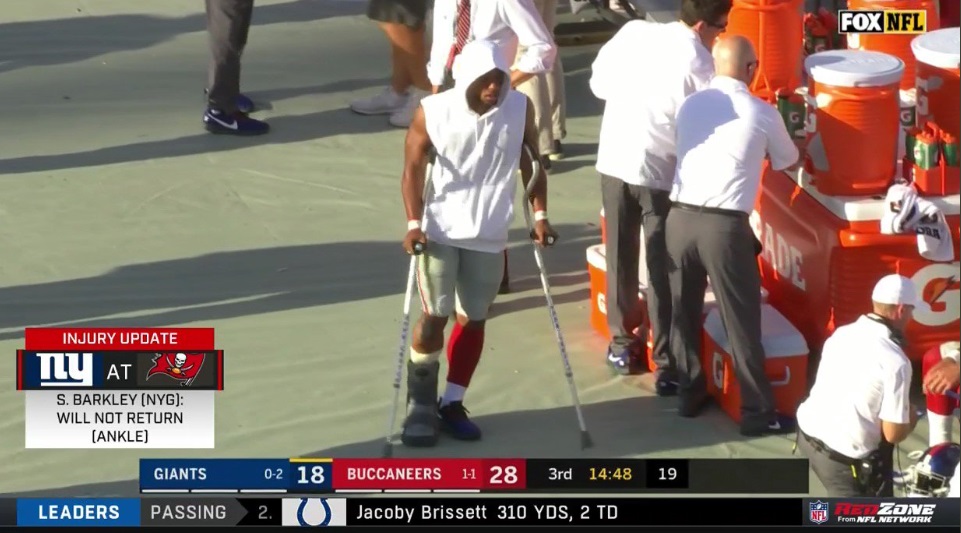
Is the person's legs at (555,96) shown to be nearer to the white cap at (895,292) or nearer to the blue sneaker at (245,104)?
the blue sneaker at (245,104)

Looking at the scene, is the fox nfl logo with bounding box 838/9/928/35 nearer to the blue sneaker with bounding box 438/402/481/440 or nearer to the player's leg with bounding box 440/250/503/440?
the player's leg with bounding box 440/250/503/440

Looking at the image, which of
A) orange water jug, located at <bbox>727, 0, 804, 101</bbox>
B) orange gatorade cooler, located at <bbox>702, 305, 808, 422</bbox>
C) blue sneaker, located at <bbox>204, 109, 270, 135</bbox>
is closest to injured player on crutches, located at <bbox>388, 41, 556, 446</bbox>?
orange gatorade cooler, located at <bbox>702, 305, 808, 422</bbox>

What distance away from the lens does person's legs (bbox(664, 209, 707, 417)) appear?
7.04 m

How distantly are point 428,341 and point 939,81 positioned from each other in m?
2.32

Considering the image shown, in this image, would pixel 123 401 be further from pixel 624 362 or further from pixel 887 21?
pixel 887 21

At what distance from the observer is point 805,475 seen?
21.2 ft

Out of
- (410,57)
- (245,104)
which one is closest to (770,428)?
(410,57)

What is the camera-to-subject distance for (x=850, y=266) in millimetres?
7219

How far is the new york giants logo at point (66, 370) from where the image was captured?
6.89 m

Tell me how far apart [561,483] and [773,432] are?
105 cm

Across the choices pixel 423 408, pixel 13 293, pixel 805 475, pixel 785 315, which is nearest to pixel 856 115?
pixel 785 315

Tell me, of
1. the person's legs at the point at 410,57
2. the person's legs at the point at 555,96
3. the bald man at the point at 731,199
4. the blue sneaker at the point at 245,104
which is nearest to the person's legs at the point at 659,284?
the bald man at the point at 731,199

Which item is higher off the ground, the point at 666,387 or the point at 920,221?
the point at 920,221

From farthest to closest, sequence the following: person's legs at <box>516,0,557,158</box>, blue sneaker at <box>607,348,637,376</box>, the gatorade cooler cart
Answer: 1. person's legs at <box>516,0,557,158</box>
2. blue sneaker at <box>607,348,637,376</box>
3. the gatorade cooler cart
